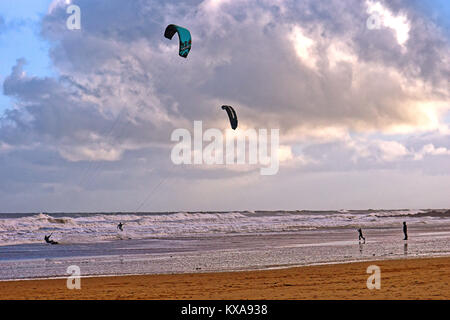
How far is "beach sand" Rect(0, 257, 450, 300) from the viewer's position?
502 inches

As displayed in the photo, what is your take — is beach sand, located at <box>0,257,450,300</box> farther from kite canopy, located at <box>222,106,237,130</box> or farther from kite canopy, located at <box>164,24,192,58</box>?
kite canopy, located at <box>164,24,192,58</box>

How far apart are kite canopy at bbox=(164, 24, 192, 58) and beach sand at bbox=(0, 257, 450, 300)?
8058 mm

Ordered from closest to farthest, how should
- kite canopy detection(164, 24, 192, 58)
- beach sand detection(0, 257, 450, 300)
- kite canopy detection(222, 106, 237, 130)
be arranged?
beach sand detection(0, 257, 450, 300)
kite canopy detection(164, 24, 192, 58)
kite canopy detection(222, 106, 237, 130)

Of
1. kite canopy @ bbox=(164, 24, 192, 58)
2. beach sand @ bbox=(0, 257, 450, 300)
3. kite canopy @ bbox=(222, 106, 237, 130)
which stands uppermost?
kite canopy @ bbox=(164, 24, 192, 58)

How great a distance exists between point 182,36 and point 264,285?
10.1 metres

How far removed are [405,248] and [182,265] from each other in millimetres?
12144

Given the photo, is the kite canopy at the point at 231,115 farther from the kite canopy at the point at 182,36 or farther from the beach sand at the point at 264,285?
the beach sand at the point at 264,285

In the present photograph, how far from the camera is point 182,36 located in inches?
801

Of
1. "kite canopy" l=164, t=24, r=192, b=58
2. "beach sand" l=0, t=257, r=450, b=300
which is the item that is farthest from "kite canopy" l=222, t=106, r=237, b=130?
"beach sand" l=0, t=257, r=450, b=300
